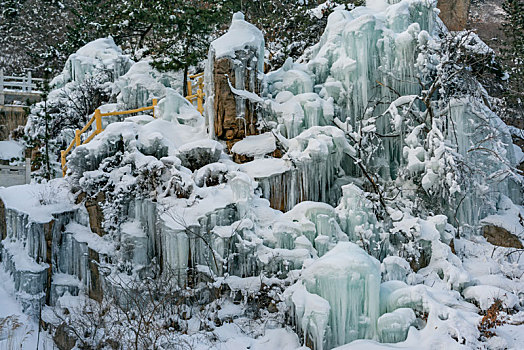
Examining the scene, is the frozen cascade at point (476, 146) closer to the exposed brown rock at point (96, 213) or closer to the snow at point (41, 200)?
the exposed brown rock at point (96, 213)

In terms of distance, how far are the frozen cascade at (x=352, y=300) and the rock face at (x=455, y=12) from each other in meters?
19.7

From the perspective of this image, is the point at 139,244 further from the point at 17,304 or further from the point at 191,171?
the point at 17,304

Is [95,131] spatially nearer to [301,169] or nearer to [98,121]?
[98,121]

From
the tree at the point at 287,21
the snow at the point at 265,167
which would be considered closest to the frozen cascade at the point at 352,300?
the snow at the point at 265,167

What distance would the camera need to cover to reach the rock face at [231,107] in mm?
14797

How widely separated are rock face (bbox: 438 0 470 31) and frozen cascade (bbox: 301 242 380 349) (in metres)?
19.7

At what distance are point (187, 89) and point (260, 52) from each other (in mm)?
6973

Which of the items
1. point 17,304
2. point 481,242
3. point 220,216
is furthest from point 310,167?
point 17,304

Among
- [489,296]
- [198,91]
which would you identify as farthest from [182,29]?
[489,296]

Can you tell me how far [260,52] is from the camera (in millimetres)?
15391

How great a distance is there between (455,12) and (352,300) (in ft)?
66.7

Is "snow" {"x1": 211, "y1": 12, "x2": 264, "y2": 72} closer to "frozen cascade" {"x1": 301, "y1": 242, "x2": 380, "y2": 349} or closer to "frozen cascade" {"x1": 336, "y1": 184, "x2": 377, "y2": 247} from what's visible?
"frozen cascade" {"x1": 336, "y1": 184, "x2": 377, "y2": 247}

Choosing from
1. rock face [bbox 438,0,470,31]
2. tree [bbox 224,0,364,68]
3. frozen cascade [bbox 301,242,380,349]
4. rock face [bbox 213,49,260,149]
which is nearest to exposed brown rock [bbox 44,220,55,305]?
rock face [bbox 213,49,260,149]

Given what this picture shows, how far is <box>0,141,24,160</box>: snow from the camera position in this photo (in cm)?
2466
